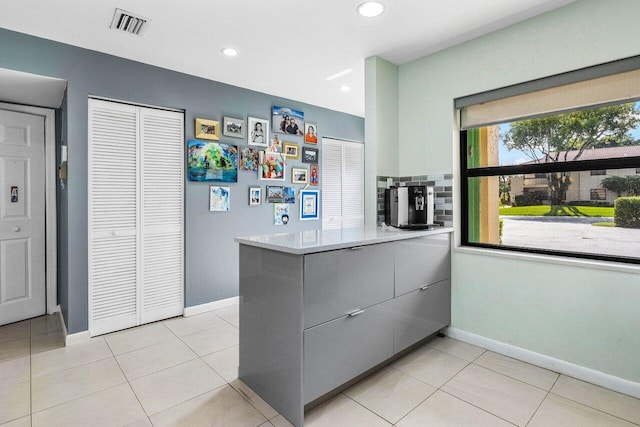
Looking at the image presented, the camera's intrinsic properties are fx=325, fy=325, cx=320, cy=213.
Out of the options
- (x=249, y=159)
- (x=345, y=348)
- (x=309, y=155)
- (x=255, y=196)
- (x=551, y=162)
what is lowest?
(x=345, y=348)

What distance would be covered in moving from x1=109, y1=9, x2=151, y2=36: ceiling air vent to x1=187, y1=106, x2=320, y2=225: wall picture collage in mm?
1003

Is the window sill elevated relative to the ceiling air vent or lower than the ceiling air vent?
lower

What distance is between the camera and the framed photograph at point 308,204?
4.27 meters

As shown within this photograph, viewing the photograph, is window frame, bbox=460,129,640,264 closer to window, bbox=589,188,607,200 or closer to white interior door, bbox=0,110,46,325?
window, bbox=589,188,607,200

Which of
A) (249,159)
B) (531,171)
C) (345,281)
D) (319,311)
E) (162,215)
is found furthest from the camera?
(249,159)

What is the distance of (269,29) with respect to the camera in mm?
2496

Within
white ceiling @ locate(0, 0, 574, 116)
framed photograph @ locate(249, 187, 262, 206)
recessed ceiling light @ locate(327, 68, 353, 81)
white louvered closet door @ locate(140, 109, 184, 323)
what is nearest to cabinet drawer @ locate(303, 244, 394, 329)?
white ceiling @ locate(0, 0, 574, 116)

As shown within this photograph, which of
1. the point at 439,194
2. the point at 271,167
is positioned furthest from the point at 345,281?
the point at 271,167

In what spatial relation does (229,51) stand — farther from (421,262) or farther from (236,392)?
(236,392)

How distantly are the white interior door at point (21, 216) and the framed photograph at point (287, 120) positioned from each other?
8.07ft

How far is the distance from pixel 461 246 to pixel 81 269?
132 inches

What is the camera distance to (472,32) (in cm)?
256

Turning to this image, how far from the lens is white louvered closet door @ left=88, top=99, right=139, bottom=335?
9.45 feet

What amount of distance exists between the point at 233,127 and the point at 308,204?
137 cm
